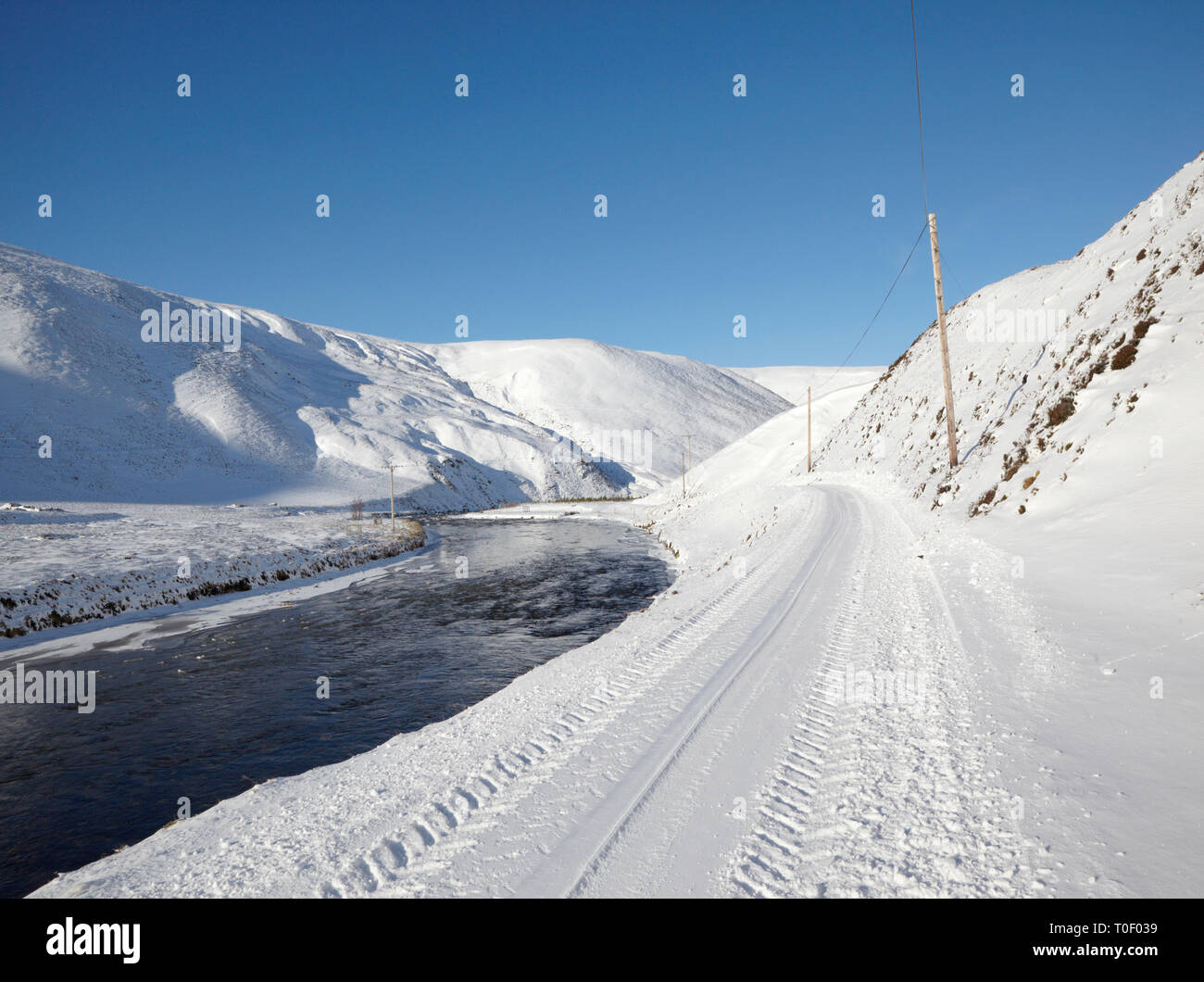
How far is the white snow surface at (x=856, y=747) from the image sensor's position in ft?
16.3

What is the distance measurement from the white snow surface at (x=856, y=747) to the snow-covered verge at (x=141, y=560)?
20.3m

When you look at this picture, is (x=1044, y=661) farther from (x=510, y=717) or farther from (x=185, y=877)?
(x=185, y=877)

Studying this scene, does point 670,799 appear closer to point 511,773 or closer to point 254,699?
point 511,773

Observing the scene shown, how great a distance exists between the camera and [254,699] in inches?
537

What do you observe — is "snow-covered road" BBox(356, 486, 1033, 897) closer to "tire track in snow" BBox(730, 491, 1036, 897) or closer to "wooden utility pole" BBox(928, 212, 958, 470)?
"tire track in snow" BBox(730, 491, 1036, 897)

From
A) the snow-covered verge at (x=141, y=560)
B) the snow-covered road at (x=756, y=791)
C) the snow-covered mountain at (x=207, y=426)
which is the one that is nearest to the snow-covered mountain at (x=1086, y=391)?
the snow-covered road at (x=756, y=791)

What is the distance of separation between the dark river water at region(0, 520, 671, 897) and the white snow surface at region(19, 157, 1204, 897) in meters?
2.21

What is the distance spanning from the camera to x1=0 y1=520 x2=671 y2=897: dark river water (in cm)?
896

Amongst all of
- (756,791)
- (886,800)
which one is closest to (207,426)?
(756,791)

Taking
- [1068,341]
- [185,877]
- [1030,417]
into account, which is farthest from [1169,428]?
[185,877]

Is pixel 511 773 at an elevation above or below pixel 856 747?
below

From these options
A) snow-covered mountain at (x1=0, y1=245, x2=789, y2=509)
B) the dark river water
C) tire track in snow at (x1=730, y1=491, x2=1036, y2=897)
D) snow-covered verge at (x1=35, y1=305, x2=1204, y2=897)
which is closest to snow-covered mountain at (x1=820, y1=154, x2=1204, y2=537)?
snow-covered verge at (x1=35, y1=305, x2=1204, y2=897)

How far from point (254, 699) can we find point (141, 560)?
775 inches
